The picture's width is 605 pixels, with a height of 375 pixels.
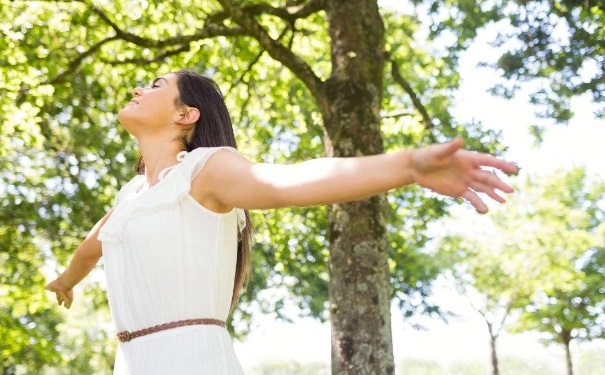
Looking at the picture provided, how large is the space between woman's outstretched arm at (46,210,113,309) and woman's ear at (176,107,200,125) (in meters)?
0.72

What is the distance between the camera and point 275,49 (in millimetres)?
8555

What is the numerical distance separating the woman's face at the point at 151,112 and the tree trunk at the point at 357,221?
4.22 m

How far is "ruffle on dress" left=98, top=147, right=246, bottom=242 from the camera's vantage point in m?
2.67

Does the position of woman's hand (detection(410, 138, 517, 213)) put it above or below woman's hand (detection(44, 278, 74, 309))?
above

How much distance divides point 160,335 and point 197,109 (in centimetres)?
86

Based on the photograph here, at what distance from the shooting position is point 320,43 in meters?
14.9

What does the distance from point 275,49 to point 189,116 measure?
5.67 m

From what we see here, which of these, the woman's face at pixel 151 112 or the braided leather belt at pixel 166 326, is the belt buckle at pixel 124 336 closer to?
the braided leather belt at pixel 166 326

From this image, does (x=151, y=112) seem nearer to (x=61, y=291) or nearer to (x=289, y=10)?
(x=61, y=291)

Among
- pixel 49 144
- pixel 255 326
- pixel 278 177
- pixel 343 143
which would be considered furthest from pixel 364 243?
pixel 255 326

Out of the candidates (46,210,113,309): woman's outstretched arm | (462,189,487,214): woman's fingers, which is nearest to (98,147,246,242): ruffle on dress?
(46,210,113,309): woman's outstretched arm

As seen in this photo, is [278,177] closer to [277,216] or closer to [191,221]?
[191,221]

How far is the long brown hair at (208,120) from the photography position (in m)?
3.01

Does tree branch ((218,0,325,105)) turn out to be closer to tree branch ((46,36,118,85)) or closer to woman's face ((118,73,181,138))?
tree branch ((46,36,118,85))
